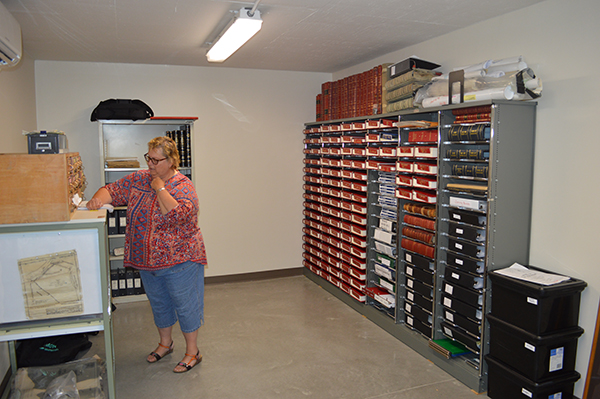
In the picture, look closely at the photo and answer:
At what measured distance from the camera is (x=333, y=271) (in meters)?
5.04

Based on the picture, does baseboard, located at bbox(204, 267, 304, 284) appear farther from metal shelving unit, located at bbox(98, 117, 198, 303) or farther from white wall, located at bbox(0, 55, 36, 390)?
white wall, located at bbox(0, 55, 36, 390)

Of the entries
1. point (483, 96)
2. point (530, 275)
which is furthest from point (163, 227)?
point (530, 275)

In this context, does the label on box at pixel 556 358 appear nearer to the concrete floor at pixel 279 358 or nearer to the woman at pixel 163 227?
the concrete floor at pixel 279 358

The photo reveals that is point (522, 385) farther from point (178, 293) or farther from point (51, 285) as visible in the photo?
point (51, 285)

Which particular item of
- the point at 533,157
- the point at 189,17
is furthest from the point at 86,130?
the point at 533,157

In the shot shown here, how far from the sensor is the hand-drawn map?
2.16m

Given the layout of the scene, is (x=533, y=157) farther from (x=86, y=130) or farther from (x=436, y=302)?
(x=86, y=130)

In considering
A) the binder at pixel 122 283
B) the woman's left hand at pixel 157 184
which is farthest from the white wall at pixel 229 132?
the woman's left hand at pixel 157 184

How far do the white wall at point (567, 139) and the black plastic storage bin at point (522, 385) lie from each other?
6.0 inches

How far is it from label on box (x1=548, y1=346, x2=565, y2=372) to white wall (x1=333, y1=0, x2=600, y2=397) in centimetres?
21

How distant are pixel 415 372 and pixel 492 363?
63cm

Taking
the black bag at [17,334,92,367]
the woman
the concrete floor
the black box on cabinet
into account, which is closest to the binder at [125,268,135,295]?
the concrete floor

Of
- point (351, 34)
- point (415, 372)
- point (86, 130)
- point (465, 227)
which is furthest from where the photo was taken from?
point (86, 130)

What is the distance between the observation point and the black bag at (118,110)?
450 centimetres
